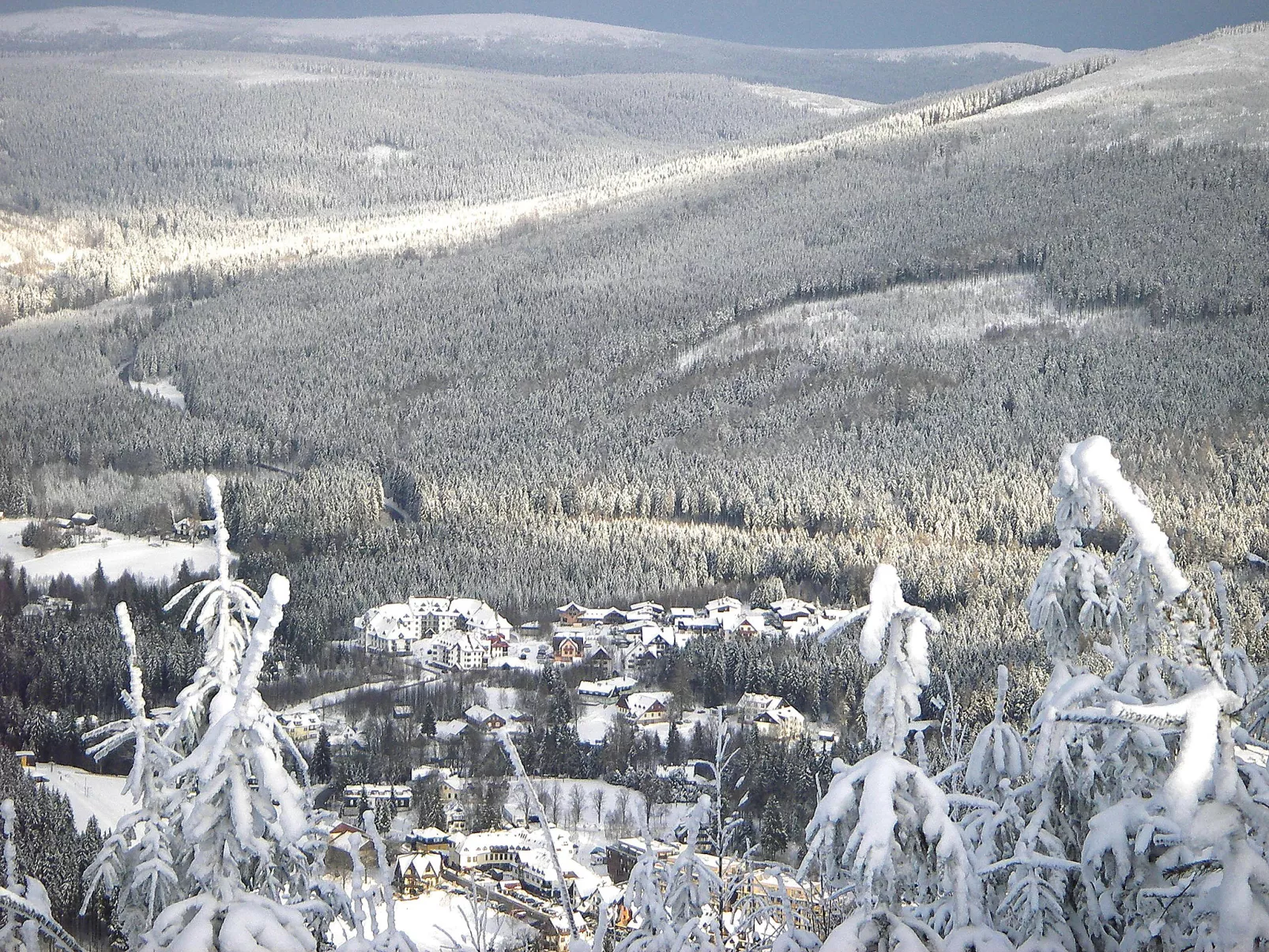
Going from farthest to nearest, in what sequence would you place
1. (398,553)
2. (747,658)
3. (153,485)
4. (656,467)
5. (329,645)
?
(656,467)
(153,485)
(398,553)
(329,645)
(747,658)

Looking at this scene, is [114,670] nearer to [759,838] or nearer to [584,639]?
[584,639]

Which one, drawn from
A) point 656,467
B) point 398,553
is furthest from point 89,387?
point 398,553

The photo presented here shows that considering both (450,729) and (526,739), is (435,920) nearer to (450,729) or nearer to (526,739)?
(526,739)

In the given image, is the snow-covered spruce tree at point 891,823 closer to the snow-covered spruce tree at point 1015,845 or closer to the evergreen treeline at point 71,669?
the snow-covered spruce tree at point 1015,845

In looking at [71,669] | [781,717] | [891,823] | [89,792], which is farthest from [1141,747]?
[71,669]

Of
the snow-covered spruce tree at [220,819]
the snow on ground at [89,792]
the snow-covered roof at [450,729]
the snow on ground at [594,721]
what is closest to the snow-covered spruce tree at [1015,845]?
the snow-covered spruce tree at [220,819]

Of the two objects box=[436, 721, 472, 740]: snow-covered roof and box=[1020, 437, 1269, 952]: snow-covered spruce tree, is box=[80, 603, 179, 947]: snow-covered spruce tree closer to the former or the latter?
box=[1020, 437, 1269, 952]: snow-covered spruce tree

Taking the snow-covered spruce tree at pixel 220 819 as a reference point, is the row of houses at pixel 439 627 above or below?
below
